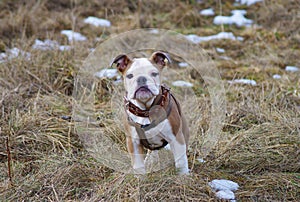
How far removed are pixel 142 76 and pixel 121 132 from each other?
3.12 feet

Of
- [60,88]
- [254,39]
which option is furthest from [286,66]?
[60,88]

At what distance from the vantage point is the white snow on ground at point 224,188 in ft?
7.42

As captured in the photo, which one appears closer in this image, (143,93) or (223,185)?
(143,93)

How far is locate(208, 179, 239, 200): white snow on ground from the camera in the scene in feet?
7.42

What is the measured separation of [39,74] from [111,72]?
0.68 m

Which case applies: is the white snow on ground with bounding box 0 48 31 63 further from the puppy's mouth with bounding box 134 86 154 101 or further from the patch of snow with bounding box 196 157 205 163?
the puppy's mouth with bounding box 134 86 154 101

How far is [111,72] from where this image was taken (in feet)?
13.4

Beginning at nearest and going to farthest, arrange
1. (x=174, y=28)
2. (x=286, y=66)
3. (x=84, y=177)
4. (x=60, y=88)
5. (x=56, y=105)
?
1. (x=84, y=177)
2. (x=56, y=105)
3. (x=60, y=88)
4. (x=286, y=66)
5. (x=174, y=28)

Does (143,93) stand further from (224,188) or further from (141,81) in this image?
(224,188)

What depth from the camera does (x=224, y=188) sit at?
7.70 ft

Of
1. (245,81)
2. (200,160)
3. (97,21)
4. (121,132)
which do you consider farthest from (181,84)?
(97,21)

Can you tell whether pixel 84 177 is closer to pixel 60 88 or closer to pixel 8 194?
pixel 8 194

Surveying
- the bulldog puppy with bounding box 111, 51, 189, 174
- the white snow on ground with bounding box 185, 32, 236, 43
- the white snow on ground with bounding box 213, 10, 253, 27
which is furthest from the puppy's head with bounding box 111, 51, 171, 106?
the white snow on ground with bounding box 213, 10, 253, 27

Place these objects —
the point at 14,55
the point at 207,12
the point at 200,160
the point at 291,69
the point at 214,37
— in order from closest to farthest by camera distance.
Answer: the point at 200,160 < the point at 14,55 < the point at 291,69 < the point at 214,37 < the point at 207,12
